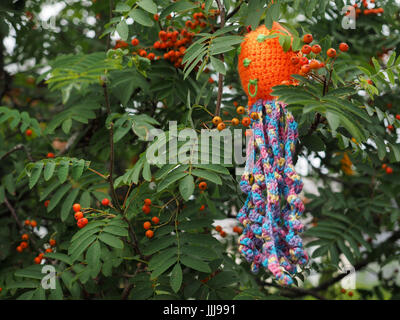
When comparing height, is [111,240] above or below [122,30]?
below

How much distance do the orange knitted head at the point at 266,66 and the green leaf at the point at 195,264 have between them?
677 millimetres

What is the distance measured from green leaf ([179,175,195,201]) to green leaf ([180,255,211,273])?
1.28ft

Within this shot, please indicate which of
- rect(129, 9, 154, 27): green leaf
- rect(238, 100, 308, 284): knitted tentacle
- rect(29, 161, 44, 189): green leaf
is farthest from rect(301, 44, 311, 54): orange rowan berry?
rect(29, 161, 44, 189): green leaf

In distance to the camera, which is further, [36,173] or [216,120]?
[36,173]

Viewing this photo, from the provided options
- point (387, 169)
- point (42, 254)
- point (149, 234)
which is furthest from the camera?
point (387, 169)

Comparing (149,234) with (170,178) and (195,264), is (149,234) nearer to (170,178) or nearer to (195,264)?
(195,264)

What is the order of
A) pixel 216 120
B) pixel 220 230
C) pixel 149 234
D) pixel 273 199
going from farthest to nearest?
1. pixel 220 230
2. pixel 149 234
3. pixel 216 120
4. pixel 273 199

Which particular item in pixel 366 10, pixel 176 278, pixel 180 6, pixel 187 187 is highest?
pixel 366 10

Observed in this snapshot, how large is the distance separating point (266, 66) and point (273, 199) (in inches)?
18.4

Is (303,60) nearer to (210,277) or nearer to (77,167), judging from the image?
(77,167)

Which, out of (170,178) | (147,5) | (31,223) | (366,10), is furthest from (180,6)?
(31,223)

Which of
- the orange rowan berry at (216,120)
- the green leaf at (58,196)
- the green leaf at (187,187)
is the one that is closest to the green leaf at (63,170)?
the green leaf at (58,196)

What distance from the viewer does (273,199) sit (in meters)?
1.21

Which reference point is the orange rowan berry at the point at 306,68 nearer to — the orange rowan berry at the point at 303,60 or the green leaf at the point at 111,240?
the orange rowan berry at the point at 303,60
